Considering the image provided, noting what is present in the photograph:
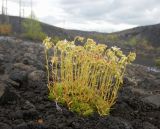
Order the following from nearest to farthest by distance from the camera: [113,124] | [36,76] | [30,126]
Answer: [30,126] < [113,124] < [36,76]

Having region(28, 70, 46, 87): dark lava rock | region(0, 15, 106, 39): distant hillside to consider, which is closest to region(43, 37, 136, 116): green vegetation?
region(28, 70, 46, 87): dark lava rock

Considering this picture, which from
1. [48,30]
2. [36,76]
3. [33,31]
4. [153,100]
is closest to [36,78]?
[36,76]

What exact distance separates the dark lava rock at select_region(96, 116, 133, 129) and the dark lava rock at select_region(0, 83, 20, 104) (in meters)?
1.71

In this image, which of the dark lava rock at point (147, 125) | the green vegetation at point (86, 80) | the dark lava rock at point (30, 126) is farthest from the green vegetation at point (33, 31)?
the dark lava rock at point (30, 126)

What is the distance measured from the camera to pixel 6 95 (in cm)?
773

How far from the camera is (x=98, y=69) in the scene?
883 cm

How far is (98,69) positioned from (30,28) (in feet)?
167

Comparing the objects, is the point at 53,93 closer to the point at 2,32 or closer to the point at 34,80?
the point at 34,80

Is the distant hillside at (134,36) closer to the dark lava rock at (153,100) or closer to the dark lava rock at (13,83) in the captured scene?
the dark lava rock at (153,100)

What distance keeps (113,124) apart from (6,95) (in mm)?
2005

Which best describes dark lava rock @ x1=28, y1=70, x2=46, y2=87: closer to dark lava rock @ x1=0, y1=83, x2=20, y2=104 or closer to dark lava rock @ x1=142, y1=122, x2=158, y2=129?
dark lava rock @ x1=0, y1=83, x2=20, y2=104

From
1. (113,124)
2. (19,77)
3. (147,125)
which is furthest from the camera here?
(19,77)

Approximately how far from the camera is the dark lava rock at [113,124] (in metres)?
7.21

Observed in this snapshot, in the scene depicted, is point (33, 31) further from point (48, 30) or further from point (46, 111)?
point (46, 111)
